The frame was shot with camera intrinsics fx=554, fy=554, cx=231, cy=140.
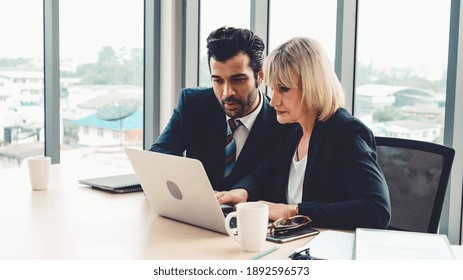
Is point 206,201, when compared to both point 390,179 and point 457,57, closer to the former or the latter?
point 390,179

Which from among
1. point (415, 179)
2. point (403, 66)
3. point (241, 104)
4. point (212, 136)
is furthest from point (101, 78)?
point (415, 179)

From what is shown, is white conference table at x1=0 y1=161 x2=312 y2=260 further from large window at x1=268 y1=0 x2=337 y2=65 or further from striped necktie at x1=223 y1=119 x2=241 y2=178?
large window at x1=268 y1=0 x2=337 y2=65

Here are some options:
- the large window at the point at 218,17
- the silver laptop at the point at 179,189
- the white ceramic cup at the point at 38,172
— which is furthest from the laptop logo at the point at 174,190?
the large window at the point at 218,17

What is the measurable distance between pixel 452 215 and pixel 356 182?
1.32 m

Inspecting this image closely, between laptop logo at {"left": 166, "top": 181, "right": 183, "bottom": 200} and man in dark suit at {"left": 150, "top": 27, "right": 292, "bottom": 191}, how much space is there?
0.66 m

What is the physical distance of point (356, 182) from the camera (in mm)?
1587

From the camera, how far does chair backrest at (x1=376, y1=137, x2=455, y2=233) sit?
69.6 inches

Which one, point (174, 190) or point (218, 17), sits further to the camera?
point (218, 17)

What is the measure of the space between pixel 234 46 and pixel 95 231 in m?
1.00

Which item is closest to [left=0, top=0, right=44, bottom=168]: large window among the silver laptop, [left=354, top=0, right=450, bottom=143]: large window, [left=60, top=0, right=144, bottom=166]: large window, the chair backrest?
[left=60, top=0, right=144, bottom=166]: large window

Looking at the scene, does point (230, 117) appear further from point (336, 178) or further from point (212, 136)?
point (336, 178)

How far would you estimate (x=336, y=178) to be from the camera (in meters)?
1.72

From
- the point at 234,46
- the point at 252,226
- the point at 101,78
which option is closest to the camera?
the point at 252,226

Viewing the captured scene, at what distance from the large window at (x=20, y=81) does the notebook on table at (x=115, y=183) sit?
120 cm
